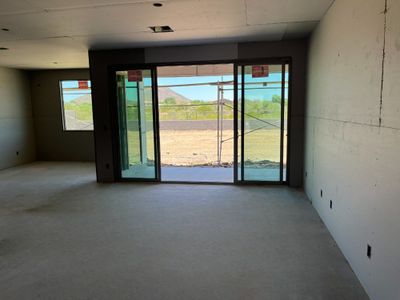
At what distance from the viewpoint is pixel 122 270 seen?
2.36 meters

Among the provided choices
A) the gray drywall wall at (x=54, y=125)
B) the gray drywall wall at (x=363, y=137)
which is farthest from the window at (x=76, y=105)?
the gray drywall wall at (x=363, y=137)

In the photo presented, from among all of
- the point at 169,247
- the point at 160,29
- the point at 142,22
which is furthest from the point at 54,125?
the point at 169,247

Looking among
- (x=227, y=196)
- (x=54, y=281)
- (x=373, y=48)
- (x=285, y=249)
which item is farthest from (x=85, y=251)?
(x=373, y=48)

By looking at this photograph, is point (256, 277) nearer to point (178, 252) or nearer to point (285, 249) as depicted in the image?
point (285, 249)

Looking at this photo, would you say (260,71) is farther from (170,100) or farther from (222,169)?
(170,100)

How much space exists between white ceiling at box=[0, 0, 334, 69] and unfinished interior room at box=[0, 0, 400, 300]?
3 cm

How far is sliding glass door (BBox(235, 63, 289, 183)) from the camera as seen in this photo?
4668 mm

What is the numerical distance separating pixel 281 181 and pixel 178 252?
9.08 feet

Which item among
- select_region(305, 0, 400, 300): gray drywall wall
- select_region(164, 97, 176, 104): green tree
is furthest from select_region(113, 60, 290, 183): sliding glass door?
select_region(164, 97, 176, 104): green tree

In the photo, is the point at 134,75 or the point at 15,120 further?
the point at 15,120

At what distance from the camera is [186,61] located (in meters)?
4.80

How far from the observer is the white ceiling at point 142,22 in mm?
2922

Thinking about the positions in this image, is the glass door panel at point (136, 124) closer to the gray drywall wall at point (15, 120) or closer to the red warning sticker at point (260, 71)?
the red warning sticker at point (260, 71)

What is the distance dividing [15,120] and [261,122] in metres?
6.14
